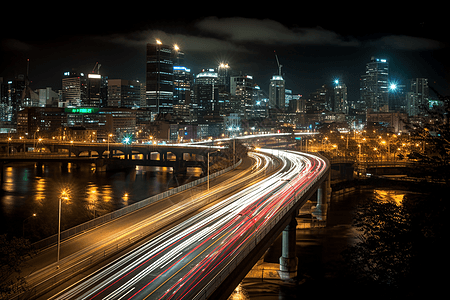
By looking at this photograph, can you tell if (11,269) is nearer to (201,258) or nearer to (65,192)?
(201,258)

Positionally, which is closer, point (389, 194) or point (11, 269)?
point (11, 269)

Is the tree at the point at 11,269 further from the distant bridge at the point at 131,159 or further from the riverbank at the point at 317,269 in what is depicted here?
the distant bridge at the point at 131,159

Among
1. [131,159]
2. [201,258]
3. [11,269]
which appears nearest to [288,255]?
[201,258]

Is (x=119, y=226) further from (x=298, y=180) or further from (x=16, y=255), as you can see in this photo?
(x=298, y=180)

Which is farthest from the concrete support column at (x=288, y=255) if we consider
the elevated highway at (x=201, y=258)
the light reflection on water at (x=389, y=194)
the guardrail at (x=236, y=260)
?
the light reflection on water at (x=389, y=194)

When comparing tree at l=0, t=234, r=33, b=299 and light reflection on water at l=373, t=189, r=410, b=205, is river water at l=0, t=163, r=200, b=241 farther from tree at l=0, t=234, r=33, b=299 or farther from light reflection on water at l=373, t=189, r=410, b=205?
light reflection on water at l=373, t=189, r=410, b=205

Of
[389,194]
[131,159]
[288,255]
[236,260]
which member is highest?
[236,260]
